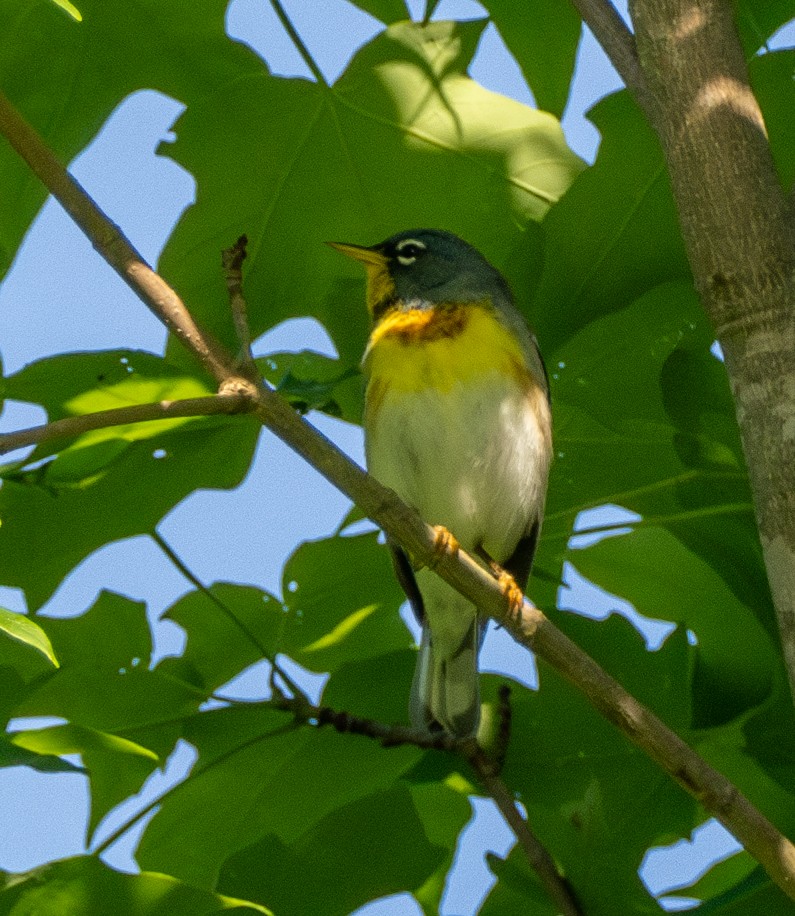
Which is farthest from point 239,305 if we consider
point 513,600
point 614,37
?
point 614,37

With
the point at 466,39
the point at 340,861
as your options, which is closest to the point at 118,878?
the point at 340,861

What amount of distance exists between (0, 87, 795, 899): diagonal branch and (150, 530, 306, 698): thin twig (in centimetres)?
71

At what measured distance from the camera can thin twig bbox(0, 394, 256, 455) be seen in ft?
5.64

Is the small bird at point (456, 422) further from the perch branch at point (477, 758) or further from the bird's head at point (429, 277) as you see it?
the perch branch at point (477, 758)

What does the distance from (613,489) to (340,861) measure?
947 millimetres

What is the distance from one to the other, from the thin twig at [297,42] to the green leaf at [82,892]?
1.69 m

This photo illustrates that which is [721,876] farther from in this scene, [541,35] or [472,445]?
[541,35]

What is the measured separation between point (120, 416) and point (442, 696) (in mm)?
1250

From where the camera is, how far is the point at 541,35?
8.68 ft

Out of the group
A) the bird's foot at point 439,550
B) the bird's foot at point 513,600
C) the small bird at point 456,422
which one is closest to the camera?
the bird's foot at point 439,550

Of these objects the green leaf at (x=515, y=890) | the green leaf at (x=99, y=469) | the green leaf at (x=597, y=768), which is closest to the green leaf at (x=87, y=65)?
the green leaf at (x=99, y=469)

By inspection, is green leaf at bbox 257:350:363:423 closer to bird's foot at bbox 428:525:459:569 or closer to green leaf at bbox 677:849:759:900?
bird's foot at bbox 428:525:459:569

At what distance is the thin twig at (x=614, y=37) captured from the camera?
227 cm

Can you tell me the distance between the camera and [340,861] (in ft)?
7.73
